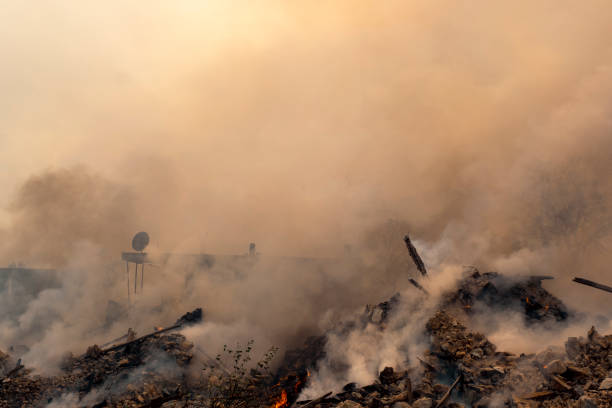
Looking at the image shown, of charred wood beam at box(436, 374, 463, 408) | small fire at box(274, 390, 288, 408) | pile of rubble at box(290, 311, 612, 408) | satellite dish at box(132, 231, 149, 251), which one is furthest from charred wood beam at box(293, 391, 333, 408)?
satellite dish at box(132, 231, 149, 251)

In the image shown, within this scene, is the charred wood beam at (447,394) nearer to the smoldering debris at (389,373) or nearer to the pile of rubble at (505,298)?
the smoldering debris at (389,373)

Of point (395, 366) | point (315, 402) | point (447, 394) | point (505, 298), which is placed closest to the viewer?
point (447, 394)

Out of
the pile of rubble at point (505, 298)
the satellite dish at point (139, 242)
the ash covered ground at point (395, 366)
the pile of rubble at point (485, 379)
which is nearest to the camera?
the pile of rubble at point (485, 379)

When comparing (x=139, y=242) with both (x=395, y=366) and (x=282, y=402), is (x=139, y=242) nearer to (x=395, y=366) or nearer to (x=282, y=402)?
(x=282, y=402)

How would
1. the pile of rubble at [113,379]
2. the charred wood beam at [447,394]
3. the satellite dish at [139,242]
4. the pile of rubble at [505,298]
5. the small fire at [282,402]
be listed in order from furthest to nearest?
the satellite dish at [139,242] < the pile of rubble at [505,298] < the small fire at [282,402] < the pile of rubble at [113,379] < the charred wood beam at [447,394]

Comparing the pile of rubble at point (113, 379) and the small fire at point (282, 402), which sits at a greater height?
the pile of rubble at point (113, 379)

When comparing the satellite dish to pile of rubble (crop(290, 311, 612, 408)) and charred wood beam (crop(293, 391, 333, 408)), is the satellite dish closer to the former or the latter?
pile of rubble (crop(290, 311, 612, 408))

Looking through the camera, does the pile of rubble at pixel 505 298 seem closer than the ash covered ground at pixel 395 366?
No

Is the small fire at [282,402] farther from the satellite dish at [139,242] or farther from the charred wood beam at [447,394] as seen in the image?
the satellite dish at [139,242]

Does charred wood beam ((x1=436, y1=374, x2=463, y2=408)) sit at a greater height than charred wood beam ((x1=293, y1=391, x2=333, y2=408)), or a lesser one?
lesser

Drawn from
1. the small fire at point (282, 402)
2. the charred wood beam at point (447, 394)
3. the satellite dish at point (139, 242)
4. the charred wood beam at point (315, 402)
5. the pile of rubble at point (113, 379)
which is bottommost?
the charred wood beam at point (447, 394)

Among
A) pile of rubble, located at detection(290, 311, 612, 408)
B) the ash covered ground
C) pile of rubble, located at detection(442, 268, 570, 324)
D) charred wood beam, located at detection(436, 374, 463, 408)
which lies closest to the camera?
pile of rubble, located at detection(290, 311, 612, 408)

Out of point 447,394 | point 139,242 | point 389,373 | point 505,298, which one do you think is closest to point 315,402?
point 389,373

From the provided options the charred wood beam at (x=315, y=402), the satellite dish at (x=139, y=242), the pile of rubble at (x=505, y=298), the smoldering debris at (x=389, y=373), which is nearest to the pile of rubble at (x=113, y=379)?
the smoldering debris at (x=389, y=373)
